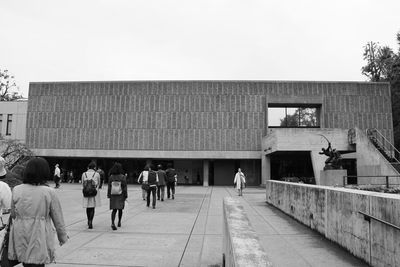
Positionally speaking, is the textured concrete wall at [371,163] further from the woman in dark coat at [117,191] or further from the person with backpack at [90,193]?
the person with backpack at [90,193]

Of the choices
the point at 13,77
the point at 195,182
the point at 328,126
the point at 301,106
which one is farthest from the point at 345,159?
the point at 13,77

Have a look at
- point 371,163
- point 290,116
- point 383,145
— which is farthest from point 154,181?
point 383,145

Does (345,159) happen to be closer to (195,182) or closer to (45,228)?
(195,182)

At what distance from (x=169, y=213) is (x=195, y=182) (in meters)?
31.8

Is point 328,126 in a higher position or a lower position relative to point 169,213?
higher

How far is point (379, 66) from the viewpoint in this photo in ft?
167

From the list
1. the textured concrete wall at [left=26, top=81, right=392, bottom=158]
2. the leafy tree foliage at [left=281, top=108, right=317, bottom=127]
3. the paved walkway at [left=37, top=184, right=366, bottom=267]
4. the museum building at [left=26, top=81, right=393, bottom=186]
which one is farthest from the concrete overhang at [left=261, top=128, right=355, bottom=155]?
the paved walkway at [left=37, top=184, right=366, bottom=267]

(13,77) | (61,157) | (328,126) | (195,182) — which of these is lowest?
(195,182)

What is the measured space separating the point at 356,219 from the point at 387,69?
44671mm

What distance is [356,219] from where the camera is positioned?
6.59 meters

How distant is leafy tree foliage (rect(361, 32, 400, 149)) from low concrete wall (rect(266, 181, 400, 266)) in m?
35.4

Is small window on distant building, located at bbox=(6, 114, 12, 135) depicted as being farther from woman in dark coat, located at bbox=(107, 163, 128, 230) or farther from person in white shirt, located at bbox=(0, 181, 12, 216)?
person in white shirt, located at bbox=(0, 181, 12, 216)

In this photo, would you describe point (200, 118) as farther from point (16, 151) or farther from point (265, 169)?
point (16, 151)

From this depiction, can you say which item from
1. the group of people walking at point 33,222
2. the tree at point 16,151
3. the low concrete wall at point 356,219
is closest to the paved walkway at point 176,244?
the low concrete wall at point 356,219
